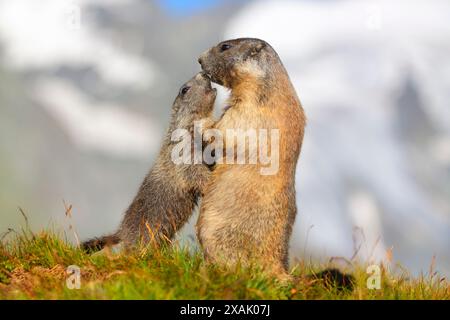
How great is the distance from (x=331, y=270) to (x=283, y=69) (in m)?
3.25

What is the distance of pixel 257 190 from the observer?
9219 mm

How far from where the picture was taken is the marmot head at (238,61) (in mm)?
10172

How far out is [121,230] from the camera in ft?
37.2

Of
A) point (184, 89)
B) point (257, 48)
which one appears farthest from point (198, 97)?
point (257, 48)

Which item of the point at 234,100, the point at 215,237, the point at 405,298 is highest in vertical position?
the point at 234,100

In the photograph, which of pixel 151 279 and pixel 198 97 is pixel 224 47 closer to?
pixel 198 97

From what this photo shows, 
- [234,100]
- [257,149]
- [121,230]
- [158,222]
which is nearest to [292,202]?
[257,149]

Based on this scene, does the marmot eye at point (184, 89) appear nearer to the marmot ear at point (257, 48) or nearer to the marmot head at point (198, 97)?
the marmot head at point (198, 97)

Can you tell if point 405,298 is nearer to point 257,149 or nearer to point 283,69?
point 257,149

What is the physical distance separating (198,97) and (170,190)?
174cm

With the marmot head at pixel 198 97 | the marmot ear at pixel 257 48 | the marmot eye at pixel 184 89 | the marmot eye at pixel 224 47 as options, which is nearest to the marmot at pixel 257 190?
the marmot ear at pixel 257 48

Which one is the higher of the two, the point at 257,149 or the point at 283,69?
the point at 283,69

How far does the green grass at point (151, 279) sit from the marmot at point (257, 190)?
0.50 m
